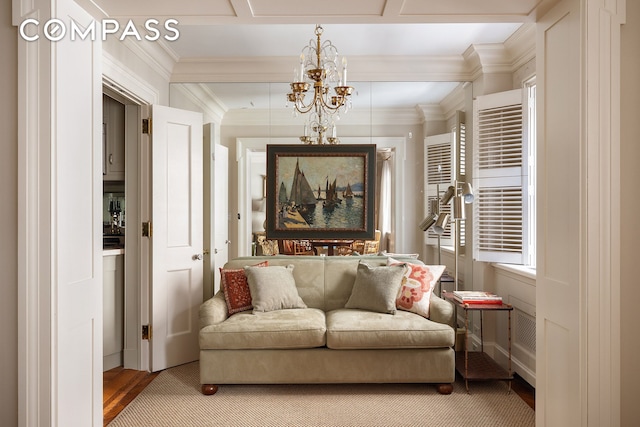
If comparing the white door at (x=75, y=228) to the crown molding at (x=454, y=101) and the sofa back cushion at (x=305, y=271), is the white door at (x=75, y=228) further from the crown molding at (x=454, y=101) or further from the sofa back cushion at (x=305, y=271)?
the crown molding at (x=454, y=101)

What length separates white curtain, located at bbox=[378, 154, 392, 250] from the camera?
4.33 metres

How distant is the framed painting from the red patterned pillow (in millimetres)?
602

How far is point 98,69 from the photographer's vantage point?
7.33 feet

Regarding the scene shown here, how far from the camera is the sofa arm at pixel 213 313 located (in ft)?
11.5

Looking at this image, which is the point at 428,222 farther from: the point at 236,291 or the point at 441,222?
the point at 236,291

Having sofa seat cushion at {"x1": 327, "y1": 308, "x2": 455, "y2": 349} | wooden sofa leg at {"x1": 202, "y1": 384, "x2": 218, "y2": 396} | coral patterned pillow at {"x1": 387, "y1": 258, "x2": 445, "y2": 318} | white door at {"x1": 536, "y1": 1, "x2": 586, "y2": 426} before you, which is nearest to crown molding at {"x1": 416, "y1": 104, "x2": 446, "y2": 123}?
coral patterned pillow at {"x1": 387, "y1": 258, "x2": 445, "y2": 318}

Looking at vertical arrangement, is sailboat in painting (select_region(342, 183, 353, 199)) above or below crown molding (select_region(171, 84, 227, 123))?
below

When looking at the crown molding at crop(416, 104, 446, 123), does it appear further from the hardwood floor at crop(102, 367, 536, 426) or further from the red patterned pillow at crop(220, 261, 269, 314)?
the hardwood floor at crop(102, 367, 536, 426)

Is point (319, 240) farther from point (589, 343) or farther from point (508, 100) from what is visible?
point (589, 343)

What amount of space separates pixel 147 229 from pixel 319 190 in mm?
1503

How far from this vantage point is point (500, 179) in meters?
3.86

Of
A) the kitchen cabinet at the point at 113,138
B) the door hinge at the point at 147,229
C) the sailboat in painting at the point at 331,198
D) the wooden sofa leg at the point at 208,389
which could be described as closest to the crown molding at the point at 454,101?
the sailboat in painting at the point at 331,198

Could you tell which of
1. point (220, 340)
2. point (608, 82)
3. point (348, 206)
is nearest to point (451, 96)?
point (348, 206)

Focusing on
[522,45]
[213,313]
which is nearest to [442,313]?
[213,313]
